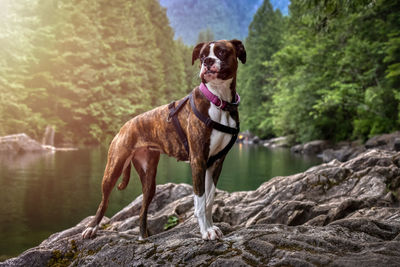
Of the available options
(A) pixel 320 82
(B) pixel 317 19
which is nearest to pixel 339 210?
(B) pixel 317 19

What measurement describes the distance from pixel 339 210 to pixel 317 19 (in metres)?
5.59

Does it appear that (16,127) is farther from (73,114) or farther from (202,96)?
(202,96)

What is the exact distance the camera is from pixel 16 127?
18.9 m

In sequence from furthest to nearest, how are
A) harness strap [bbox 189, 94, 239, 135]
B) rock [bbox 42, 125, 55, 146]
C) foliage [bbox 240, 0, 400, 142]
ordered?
1. rock [bbox 42, 125, 55, 146]
2. foliage [bbox 240, 0, 400, 142]
3. harness strap [bbox 189, 94, 239, 135]

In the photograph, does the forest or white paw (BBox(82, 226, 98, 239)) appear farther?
the forest

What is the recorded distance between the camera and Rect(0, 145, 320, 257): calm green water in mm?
6227

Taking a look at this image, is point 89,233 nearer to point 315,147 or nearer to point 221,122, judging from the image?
point 221,122

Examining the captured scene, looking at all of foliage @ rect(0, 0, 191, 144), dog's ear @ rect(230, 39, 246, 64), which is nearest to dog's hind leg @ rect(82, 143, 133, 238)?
dog's ear @ rect(230, 39, 246, 64)

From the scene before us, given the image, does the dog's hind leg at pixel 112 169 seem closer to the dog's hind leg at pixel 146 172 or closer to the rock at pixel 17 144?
the dog's hind leg at pixel 146 172

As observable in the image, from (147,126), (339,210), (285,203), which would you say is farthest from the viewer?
(285,203)

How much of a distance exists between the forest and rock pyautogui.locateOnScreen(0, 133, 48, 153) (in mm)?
2499

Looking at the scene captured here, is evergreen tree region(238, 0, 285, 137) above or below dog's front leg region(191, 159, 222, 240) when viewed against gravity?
above

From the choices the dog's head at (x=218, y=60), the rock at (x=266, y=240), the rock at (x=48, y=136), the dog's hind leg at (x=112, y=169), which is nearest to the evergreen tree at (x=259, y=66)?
the rock at (x=48, y=136)

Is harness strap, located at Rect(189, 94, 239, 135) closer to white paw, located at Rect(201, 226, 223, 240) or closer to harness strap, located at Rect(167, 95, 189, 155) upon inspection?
harness strap, located at Rect(167, 95, 189, 155)
